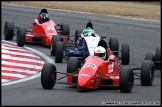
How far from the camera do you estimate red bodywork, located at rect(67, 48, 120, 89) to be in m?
14.8

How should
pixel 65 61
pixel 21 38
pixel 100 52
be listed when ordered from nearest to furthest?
pixel 100 52
pixel 65 61
pixel 21 38

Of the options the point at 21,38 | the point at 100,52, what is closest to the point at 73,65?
the point at 100,52

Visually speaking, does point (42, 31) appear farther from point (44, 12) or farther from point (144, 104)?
point (144, 104)

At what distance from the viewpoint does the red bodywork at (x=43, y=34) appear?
77.5 feet

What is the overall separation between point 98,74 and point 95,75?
0.83ft

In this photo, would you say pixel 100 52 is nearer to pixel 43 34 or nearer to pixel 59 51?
pixel 59 51

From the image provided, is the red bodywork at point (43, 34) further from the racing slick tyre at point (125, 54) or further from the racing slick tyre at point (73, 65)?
the racing slick tyre at point (73, 65)

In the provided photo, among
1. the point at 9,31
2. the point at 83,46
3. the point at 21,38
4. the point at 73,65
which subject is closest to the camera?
the point at 73,65

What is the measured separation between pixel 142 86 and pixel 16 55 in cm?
588

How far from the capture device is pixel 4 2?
44.5m

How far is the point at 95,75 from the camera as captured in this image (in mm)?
15109

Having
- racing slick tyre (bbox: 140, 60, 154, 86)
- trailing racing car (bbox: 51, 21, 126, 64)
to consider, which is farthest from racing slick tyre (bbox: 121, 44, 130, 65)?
racing slick tyre (bbox: 140, 60, 154, 86)

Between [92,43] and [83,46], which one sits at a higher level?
[92,43]

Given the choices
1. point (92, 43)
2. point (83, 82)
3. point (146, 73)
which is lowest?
point (83, 82)
